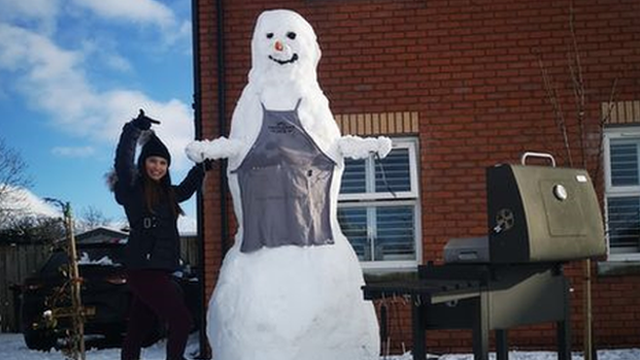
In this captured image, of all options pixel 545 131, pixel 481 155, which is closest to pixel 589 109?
pixel 545 131

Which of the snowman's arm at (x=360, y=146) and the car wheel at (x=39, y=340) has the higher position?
the snowman's arm at (x=360, y=146)

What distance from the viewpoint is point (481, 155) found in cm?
727

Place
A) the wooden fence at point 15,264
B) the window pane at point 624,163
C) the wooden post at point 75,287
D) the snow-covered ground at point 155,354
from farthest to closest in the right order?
the wooden fence at point 15,264 < the window pane at point 624,163 < the snow-covered ground at point 155,354 < the wooden post at point 75,287

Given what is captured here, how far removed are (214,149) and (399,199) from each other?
8.79 feet

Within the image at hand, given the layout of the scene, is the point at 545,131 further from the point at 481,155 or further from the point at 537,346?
the point at 537,346

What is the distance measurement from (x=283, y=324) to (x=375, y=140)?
1302 mm

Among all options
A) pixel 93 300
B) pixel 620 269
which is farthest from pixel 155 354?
pixel 620 269

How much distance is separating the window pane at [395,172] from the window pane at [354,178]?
0.44ft

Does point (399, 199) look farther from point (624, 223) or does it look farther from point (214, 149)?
point (214, 149)

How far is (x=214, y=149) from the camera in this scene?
511 centimetres

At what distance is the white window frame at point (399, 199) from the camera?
7.32 metres

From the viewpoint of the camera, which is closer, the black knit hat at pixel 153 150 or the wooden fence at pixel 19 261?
Answer: the black knit hat at pixel 153 150

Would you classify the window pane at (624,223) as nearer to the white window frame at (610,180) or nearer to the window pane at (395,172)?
the white window frame at (610,180)

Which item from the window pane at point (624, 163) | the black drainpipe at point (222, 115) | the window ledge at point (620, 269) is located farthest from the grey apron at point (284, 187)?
the window pane at point (624, 163)
